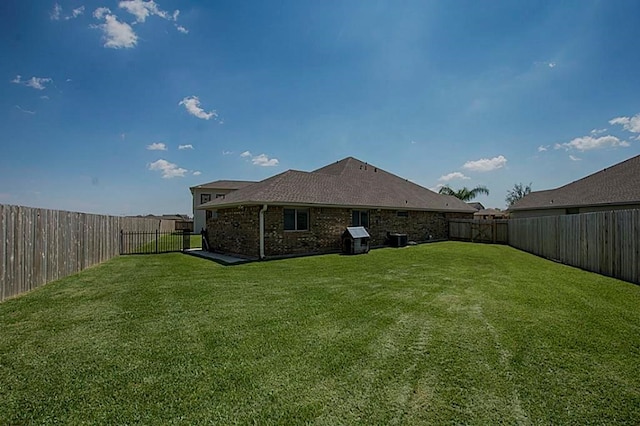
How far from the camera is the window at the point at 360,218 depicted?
51.8 feet

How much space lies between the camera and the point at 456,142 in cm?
1853

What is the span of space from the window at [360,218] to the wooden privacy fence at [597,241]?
305 inches

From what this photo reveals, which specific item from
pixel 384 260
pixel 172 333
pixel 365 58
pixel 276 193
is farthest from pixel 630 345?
pixel 365 58

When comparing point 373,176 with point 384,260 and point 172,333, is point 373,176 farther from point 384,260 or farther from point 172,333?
point 172,333

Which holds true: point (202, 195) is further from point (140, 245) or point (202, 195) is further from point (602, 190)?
point (602, 190)

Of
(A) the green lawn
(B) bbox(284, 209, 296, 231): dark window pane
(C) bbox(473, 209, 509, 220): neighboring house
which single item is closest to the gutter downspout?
(B) bbox(284, 209, 296, 231): dark window pane

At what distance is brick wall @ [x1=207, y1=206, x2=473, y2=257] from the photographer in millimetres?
12844

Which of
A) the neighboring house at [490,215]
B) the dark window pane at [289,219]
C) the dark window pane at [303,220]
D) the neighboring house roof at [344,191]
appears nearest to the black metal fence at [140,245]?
the neighboring house roof at [344,191]

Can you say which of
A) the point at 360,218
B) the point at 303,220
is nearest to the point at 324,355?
the point at 303,220

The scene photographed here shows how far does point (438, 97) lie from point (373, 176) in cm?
731

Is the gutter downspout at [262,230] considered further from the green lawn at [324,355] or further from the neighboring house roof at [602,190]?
the neighboring house roof at [602,190]

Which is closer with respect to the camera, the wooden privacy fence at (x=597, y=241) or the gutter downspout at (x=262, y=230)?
the wooden privacy fence at (x=597, y=241)

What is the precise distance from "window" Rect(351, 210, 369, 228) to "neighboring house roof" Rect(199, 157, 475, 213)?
58cm

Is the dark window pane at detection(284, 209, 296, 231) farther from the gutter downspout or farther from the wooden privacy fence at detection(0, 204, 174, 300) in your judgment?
the wooden privacy fence at detection(0, 204, 174, 300)
